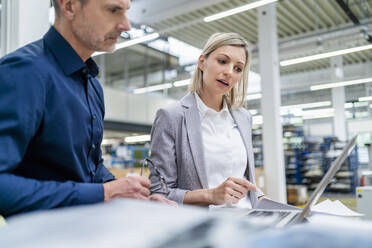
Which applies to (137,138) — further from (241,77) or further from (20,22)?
(20,22)

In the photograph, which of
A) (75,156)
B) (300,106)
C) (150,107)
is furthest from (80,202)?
(150,107)

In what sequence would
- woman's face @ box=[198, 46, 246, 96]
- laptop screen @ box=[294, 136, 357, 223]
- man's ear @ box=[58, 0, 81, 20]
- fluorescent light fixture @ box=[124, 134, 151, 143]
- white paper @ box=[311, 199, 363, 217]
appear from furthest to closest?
fluorescent light fixture @ box=[124, 134, 151, 143] → woman's face @ box=[198, 46, 246, 96] → white paper @ box=[311, 199, 363, 217] → man's ear @ box=[58, 0, 81, 20] → laptop screen @ box=[294, 136, 357, 223]

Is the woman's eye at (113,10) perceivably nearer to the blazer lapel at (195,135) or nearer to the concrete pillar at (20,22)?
the blazer lapel at (195,135)

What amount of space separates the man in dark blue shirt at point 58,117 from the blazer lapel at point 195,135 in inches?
19.1

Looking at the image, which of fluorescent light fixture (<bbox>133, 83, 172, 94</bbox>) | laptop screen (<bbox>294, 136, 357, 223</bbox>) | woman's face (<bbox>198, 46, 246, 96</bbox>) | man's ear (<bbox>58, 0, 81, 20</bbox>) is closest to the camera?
laptop screen (<bbox>294, 136, 357, 223</bbox>)

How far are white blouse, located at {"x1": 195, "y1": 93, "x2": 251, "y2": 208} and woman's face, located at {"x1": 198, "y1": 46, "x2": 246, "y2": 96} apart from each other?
4.2 inches

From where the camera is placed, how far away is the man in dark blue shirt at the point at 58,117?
68 cm

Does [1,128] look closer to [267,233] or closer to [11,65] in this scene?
[11,65]

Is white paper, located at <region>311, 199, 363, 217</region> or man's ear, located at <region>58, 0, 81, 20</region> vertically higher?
man's ear, located at <region>58, 0, 81, 20</region>

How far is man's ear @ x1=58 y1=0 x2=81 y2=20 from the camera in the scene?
34.9 inches

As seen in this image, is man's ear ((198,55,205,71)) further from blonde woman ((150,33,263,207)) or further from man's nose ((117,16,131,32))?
man's nose ((117,16,131,32))

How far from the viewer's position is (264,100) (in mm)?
6211

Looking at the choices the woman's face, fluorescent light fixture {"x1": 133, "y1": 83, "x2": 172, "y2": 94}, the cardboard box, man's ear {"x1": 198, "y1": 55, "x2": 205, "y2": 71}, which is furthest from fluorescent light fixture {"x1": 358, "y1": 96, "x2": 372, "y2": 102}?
fluorescent light fixture {"x1": 133, "y1": 83, "x2": 172, "y2": 94}

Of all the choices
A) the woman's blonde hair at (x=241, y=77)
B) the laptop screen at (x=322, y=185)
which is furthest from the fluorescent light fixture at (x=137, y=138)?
the laptop screen at (x=322, y=185)
